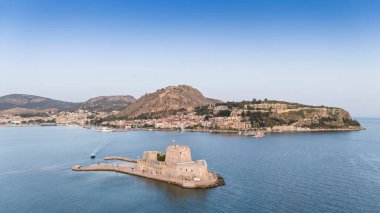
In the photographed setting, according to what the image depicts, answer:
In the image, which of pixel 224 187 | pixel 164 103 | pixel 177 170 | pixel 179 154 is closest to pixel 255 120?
pixel 164 103

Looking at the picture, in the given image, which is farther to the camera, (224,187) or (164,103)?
(164,103)

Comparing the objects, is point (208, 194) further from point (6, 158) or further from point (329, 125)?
point (329, 125)

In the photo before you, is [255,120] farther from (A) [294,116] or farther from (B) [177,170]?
(B) [177,170]

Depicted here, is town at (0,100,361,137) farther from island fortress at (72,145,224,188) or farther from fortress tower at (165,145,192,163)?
fortress tower at (165,145,192,163)

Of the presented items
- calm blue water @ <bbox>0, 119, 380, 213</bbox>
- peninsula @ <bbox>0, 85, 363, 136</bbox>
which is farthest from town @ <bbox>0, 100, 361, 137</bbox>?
calm blue water @ <bbox>0, 119, 380, 213</bbox>

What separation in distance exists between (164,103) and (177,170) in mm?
124490

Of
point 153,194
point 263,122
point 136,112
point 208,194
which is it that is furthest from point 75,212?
point 136,112

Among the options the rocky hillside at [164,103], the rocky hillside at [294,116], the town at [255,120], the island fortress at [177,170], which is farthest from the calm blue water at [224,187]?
the rocky hillside at [164,103]

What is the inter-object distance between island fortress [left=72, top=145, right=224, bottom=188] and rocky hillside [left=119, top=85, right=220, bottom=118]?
106 meters

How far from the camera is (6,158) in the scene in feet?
187

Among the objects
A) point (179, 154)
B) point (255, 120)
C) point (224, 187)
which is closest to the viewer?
point (224, 187)

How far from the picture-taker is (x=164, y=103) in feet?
530

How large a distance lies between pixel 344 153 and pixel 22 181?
150 feet

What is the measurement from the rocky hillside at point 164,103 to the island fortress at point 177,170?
4184 inches
